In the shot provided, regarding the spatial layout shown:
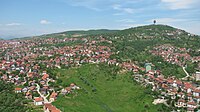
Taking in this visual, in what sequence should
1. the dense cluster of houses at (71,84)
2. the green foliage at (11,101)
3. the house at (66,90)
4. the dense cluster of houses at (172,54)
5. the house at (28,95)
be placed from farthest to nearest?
the dense cluster of houses at (172,54), the house at (66,90), the dense cluster of houses at (71,84), the house at (28,95), the green foliage at (11,101)

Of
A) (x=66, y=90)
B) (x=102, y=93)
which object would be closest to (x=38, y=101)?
(x=66, y=90)

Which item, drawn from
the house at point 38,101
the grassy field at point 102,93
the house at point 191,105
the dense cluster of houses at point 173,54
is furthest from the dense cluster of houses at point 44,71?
the house at point 191,105

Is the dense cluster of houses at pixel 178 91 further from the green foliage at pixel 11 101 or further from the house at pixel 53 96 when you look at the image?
the green foliage at pixel 11 101

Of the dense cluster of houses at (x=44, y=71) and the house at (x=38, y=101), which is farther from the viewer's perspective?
the dense cluster of houses at (x=44, y=71)

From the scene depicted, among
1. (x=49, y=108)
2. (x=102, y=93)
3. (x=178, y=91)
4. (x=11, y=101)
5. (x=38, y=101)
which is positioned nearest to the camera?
(x=49, y=108)

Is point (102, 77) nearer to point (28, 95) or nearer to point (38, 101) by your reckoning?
point (28, 95)

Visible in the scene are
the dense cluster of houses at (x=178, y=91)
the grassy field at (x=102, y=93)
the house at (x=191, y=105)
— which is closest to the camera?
the house at (x=191, y=105)

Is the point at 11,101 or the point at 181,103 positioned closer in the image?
the point at 11,101

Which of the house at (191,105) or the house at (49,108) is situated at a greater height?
the house at (49,108)
